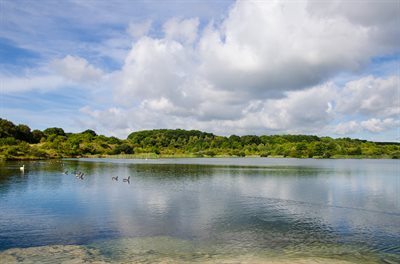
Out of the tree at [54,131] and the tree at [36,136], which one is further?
the tree at [54,131]

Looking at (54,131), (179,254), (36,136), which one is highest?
(54,131)

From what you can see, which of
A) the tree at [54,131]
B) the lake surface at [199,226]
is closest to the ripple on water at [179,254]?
the lake surface at [199,226]

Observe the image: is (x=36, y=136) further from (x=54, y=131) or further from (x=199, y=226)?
(x=199, y=226)

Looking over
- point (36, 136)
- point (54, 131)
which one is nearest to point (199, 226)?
point (36, 136)

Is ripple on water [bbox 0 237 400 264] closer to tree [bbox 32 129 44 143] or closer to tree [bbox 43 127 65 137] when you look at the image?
tree [bbox 32 129 44 143]

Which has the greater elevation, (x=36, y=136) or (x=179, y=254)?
(x=36, y=136)

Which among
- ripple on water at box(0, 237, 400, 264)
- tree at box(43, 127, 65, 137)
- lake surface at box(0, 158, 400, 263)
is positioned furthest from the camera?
tree at box(43, 127, 65, 137)

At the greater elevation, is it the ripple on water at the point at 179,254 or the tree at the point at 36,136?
Answer: the tree at the point at 36,136

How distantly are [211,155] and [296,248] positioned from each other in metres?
149

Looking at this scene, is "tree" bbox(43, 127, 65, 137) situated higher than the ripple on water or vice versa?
"tree" bbox(43, 127, 65, 137)

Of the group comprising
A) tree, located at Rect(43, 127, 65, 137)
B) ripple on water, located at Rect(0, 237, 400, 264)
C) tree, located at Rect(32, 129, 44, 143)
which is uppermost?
tree, located at Rect(43, 127, 65, 137)

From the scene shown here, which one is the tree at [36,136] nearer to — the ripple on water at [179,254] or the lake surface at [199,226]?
the lake surface at [199,226]

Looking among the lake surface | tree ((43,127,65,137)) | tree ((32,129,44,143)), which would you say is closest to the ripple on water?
the lake surface

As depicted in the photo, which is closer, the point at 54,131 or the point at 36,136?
the point at 36,136
